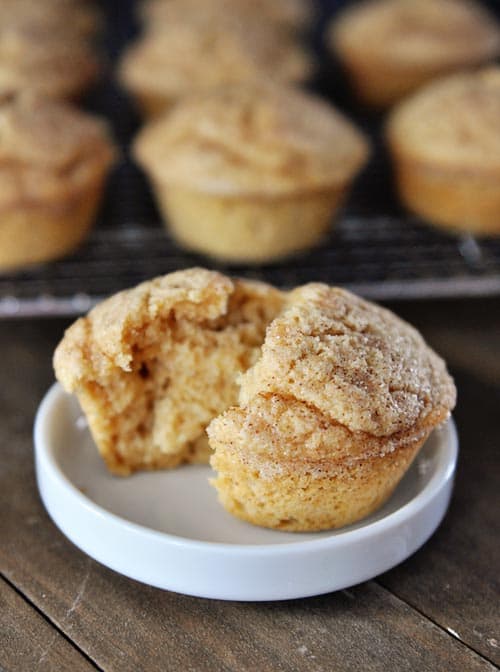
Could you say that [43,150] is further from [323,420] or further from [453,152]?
[323,420]

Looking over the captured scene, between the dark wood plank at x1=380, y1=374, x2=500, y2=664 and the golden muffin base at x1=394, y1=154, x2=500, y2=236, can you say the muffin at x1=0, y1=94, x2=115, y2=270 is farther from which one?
the dark wood plank at x1=380, y1=374, x2=500, y2=664

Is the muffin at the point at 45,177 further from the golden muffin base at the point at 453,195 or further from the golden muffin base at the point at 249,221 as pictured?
the golden muffin base at the point at 453,195

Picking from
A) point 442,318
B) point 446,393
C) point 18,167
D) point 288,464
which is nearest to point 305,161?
point 442,318

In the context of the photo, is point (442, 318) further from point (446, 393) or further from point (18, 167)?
point (18, 167)

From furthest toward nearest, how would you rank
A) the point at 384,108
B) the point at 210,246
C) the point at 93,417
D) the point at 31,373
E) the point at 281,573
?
the point at 384,108 < the point at 210,246 < the point at 31,373 < the point at 93,417 < the point at 281,573

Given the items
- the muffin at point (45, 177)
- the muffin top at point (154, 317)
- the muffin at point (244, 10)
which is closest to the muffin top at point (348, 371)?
the muffin top at point (154, 317)

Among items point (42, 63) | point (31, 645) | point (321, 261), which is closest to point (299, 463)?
point (31, 645)
